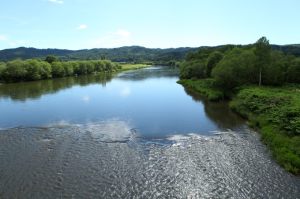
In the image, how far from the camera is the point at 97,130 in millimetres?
29625

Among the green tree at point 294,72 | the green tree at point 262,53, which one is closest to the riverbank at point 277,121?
the green tree at point 262,53

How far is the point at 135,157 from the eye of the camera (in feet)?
72.5

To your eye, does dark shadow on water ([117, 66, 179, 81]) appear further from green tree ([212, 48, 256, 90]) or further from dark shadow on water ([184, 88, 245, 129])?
dark shadow on water ([184, 88, 245, 129])

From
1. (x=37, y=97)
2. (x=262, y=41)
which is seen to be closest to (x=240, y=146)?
(x=262, y=41)

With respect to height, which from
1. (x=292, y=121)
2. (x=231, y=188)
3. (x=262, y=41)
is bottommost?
(x=231, y=188)

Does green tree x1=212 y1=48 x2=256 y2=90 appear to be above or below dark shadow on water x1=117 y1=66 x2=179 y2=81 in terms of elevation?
above

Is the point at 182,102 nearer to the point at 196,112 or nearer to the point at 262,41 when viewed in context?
the point at 196,112

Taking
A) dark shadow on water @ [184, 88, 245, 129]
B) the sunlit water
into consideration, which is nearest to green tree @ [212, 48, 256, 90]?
dark shadow on water @ [184, 88, 245, 129]

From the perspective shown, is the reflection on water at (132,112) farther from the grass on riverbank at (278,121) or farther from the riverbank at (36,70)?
the riverbank at (36,70)

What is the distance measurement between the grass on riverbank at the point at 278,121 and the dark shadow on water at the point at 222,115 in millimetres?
1129

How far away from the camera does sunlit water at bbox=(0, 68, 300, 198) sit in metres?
17.1

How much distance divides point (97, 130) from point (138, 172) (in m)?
11.2

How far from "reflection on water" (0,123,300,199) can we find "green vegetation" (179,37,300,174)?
59.3 inches

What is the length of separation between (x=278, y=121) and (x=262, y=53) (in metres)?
24.9
